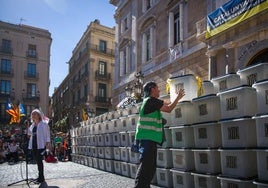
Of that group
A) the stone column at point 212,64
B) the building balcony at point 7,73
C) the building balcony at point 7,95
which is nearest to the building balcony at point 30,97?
the building balcony at point 7,95

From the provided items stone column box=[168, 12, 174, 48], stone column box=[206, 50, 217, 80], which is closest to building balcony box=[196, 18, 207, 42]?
stone column box=[206, 50, 217, 80]

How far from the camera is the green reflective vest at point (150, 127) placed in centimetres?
481

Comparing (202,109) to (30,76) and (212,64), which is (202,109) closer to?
(212,64)

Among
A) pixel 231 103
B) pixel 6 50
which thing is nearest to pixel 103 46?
pixel 6 50

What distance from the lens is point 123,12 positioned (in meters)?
26.9

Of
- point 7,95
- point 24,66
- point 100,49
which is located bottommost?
point 7,95

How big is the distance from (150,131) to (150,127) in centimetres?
6

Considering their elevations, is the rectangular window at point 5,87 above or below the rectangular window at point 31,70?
below

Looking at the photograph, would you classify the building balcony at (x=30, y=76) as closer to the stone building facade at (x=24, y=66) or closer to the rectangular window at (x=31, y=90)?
the stone building facade at (x=24, y=66)

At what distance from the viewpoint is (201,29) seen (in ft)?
48.9

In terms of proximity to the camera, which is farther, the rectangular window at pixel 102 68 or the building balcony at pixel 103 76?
the rectangular window at pixel 102 68

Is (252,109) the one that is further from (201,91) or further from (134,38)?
(134,38)

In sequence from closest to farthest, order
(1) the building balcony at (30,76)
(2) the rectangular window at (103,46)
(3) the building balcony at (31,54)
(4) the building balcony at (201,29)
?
(4) the building balcony at (201,29), (2) the rectangular window at (103,46), (1) the building balcony at (30,76), (3) the building balcony at (31,54)

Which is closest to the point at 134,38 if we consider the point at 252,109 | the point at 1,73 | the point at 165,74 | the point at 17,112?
the point at 165,74
